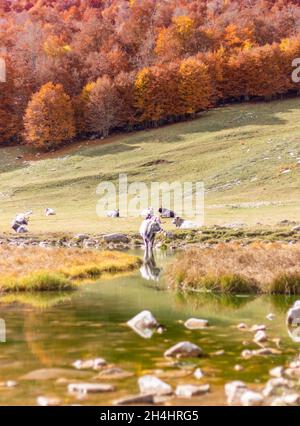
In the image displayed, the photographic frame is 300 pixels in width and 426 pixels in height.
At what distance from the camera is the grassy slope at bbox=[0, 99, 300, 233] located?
57.2 metres

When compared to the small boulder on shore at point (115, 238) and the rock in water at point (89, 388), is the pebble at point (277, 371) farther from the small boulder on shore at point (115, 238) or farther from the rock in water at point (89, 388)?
the small boulder on shore at point (115, 238)

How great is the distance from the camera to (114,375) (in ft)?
38.7

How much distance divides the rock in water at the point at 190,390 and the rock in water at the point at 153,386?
148 millimetres

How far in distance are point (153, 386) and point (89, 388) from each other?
1035mm

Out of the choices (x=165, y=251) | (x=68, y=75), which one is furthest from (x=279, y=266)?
(x=68, y=75)

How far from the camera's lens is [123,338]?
48.3ft

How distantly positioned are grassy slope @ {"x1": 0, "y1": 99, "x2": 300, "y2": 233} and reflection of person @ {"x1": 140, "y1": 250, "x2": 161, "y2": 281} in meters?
14.7

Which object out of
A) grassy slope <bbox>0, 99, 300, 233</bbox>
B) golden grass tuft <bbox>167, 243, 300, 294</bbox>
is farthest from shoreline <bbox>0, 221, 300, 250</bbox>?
golden grass tuft <bbox>167, 243, 300, 294</bbox>

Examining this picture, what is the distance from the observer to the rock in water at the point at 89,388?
10859mm

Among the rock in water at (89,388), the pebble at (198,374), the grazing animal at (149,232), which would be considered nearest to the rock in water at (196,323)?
the pebble at (198,374)

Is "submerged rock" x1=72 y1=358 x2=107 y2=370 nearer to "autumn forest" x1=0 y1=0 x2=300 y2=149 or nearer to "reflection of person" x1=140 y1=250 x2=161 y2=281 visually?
"reflection of person" x1=140 y1=250 x2=161 y2=281
